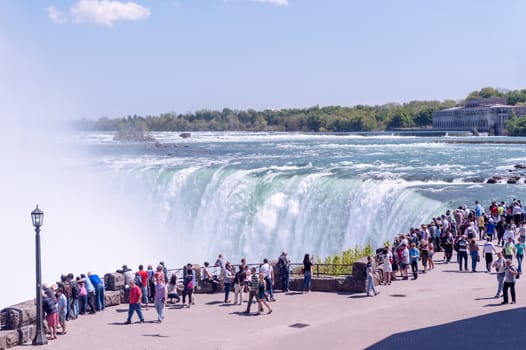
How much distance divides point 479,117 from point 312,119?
45770 millimetres

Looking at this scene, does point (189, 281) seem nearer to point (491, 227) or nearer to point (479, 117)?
point (491, 227)

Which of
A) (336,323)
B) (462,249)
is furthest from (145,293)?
(462,249)

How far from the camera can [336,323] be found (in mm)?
12102

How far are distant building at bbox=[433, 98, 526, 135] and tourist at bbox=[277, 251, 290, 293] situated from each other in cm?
10091

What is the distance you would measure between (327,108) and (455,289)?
536 ft

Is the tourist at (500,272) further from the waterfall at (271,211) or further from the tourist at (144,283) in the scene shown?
the waterfall at (271,211)

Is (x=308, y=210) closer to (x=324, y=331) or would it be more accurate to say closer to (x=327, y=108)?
(x=324, y=331)

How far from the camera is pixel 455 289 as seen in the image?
46.2ft

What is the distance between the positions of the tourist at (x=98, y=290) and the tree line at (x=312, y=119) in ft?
339

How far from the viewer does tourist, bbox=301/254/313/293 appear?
14.4 m

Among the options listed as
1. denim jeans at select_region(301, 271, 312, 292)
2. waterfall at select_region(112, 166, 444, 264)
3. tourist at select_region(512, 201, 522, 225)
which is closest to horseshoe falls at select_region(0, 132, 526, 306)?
waterfall at select_region(112, 166, 444, 264)

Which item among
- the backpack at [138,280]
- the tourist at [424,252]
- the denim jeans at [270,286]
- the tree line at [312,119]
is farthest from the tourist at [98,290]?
the tree line at [312,119]

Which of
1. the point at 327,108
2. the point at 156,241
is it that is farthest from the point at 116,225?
the point at 327,108

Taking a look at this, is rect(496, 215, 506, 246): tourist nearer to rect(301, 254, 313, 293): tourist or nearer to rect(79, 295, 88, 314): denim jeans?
rect(301, 254, 313, 293): tourist
